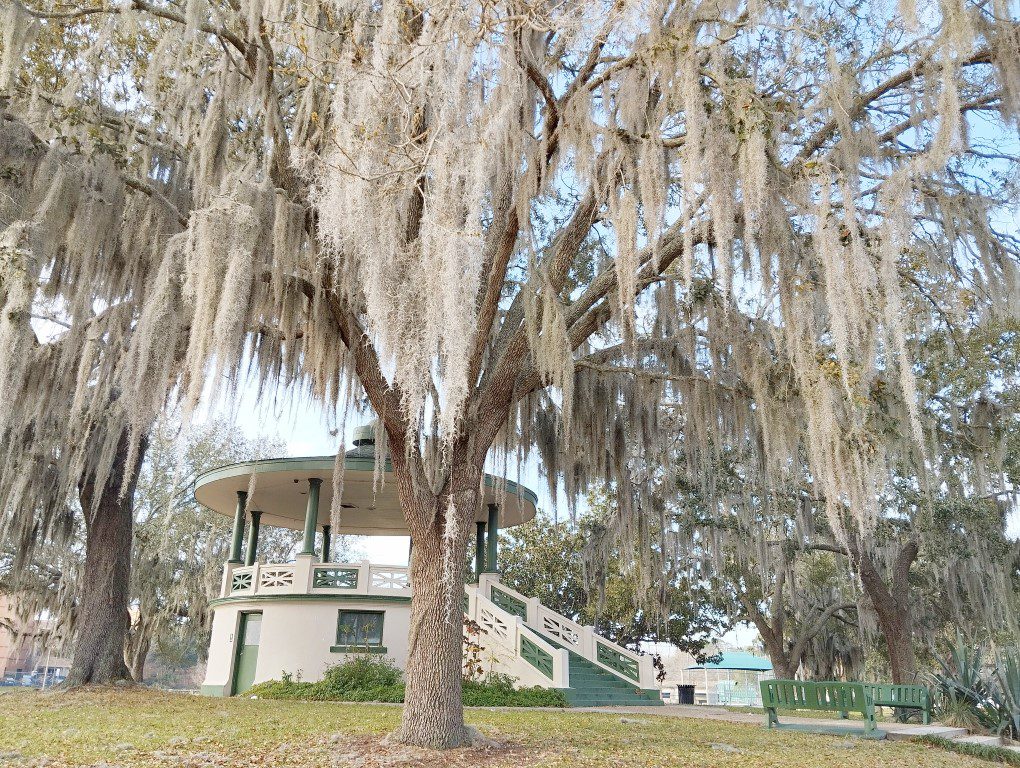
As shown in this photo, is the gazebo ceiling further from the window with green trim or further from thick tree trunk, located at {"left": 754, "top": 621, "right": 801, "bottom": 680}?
thick tree trunk, located at {"left": 754, "top": 621, "right": 801, "bottom": 680}

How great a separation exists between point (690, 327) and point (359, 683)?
27.4 ft

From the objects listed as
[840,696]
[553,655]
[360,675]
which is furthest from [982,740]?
[360,675]

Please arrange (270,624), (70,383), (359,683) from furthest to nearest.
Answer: (270,624) → (359,683) → (70,383)

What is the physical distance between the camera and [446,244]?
591 cm

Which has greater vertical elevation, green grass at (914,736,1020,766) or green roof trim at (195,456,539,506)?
green roof trim at (195,456,539,506)

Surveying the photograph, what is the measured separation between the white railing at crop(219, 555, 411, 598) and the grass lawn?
4268 mm

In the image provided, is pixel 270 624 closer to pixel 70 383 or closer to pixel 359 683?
pixel 359 683

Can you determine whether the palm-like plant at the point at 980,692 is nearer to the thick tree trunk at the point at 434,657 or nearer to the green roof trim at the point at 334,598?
the thick tree trunk at the point at 434,657

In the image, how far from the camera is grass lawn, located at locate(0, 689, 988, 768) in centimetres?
577

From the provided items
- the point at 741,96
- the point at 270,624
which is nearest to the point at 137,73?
the point at 741,96

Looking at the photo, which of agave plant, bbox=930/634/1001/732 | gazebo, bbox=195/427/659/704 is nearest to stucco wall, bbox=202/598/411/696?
gazebo, bbox=195/427/659/704

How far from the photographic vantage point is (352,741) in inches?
258

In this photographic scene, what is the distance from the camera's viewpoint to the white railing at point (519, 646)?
12.3m

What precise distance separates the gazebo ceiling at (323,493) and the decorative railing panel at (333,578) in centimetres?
154
